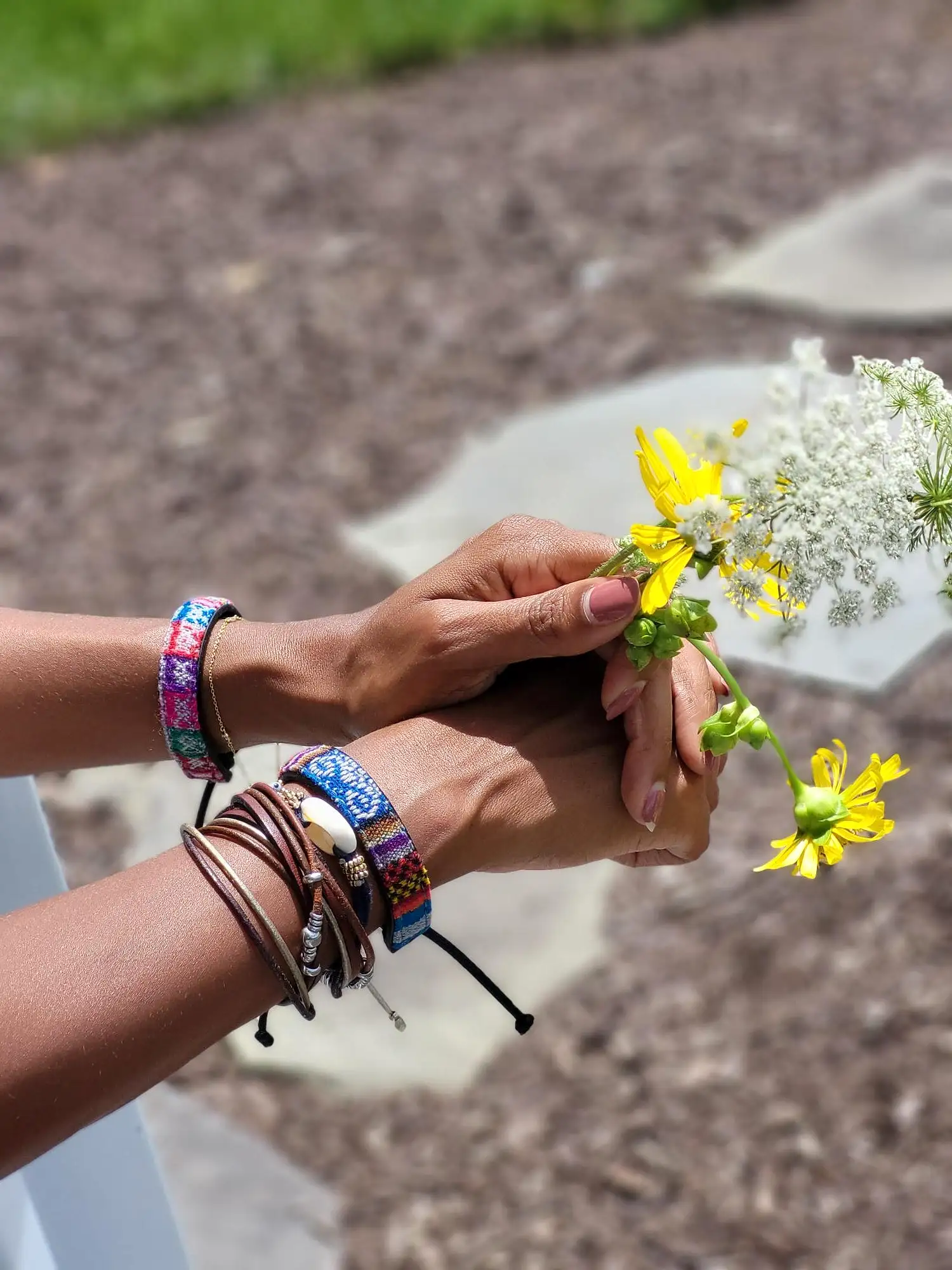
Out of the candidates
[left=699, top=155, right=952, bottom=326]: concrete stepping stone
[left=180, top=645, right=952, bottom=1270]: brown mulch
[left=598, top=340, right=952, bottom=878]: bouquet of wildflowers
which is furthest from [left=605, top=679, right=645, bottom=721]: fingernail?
[left=699, top=155, right=952, bottom=326]: concrete stepping stone

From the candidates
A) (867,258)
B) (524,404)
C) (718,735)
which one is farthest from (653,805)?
(867,258)

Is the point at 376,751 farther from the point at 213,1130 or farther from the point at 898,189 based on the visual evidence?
the point at 898,189

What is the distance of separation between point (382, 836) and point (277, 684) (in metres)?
0.33

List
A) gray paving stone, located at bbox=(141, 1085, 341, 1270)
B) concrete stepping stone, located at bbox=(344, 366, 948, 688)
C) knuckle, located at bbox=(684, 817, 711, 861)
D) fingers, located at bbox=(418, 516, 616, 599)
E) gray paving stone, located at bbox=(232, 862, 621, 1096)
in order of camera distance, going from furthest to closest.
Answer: concrete stepping stone, located at bbox=(344, 366, 948, 688)
gray paving stone, located at bbox=(232, 862, 621, 1096)
gray paving stone, located at bbox=(141, 1085, 341, 1270)
knuckle, located at bbox=(684, 817, 711, 861)
fingers, located at bbox=(418, 516, 616, 599)

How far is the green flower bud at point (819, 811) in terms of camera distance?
3.54 feet

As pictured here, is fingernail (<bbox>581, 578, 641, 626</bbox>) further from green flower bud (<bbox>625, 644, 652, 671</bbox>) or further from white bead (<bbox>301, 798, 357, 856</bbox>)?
white bead (<bbox>301, 798, 357, 856</bbox>)

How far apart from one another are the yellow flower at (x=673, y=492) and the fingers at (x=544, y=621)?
118mm

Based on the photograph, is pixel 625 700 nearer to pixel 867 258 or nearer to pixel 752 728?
pixel 752 728

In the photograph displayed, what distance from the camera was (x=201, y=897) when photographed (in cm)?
106

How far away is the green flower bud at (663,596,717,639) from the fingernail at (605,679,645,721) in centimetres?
11

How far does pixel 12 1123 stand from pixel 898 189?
430 cm

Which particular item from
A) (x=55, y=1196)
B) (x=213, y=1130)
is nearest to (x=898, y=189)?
(x=213, y=1130)

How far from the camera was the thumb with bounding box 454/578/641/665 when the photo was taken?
1.14 meters

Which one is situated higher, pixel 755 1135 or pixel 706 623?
pixel 706 623
